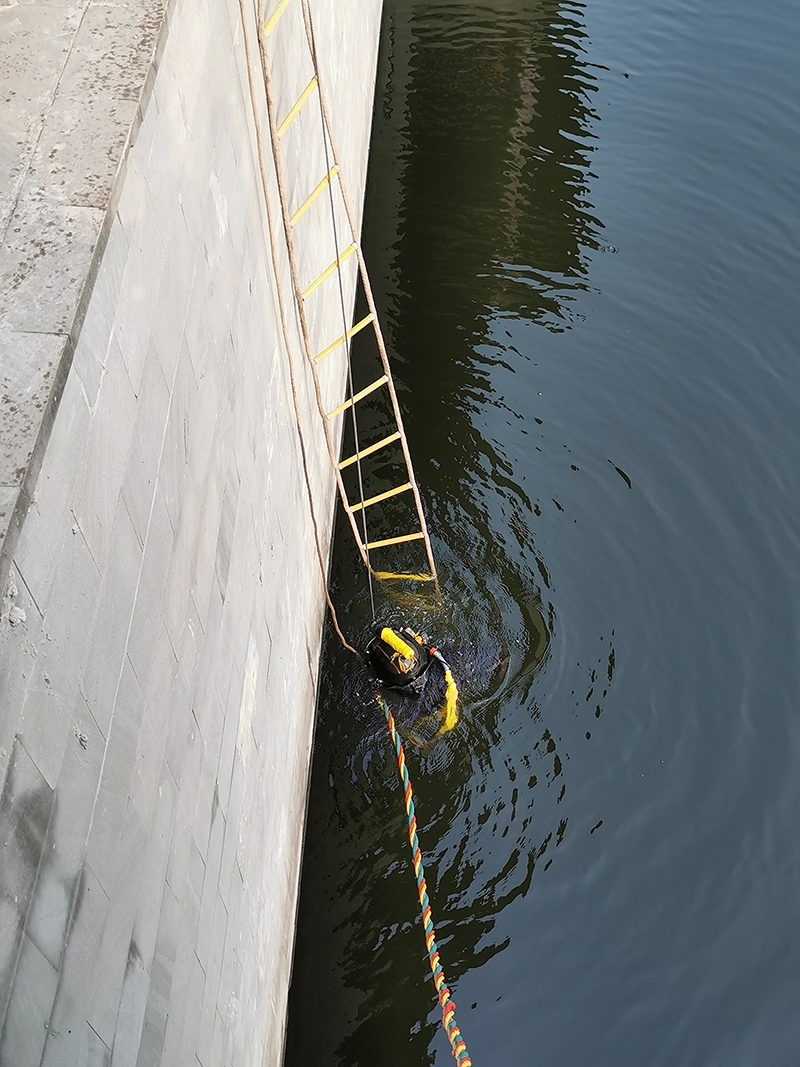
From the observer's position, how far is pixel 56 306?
2314 mm

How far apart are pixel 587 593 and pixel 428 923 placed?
271 centimetres

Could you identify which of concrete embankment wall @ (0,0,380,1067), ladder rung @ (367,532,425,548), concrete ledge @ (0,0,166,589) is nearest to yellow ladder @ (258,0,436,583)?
ladder rung @ (367,532,425,548)

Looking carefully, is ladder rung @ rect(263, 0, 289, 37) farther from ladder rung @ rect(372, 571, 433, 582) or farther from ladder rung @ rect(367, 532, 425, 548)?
ladder rung @ rect(372, 571, 433, 582)

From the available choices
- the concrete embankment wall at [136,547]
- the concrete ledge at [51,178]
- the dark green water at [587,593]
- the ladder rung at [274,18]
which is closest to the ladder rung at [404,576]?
the dark green water at [587,593]

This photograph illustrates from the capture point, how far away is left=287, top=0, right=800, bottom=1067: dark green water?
216 inches

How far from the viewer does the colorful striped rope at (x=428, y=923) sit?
4.96 m

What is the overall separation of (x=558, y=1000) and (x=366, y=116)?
28.3 ft

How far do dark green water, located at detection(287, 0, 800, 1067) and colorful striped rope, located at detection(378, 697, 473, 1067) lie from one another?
0.10 metres

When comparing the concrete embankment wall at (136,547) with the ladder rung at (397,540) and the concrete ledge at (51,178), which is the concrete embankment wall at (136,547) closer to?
the concrete ledge at (51,178)

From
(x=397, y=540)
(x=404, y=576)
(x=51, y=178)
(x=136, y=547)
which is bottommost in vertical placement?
(x=404, y=576)

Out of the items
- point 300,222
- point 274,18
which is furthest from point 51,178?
point 300,222

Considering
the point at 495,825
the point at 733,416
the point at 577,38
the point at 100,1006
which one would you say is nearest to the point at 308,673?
the point at 495,825

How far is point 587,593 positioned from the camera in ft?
23.4

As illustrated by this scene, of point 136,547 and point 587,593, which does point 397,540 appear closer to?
point 587,593
